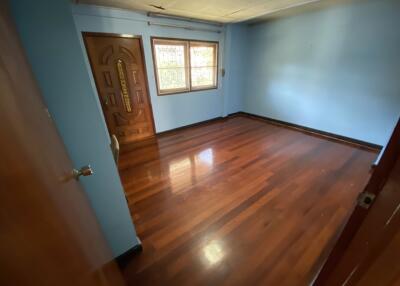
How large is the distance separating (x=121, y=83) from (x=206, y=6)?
5.92 ft

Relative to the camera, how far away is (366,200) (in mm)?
530

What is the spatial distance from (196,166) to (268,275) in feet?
5.15

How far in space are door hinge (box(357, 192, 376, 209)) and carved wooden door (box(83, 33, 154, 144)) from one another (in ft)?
10.8

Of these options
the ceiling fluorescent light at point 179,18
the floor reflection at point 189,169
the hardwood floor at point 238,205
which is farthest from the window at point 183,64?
the floor reflection at point 189,169

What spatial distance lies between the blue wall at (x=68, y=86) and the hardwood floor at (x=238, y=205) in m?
0.67

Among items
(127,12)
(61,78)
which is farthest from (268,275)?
(127,12)

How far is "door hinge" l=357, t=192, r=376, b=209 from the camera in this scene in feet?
1.70

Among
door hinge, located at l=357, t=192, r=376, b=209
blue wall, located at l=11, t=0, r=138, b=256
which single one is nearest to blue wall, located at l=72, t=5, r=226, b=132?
blue wall, located at l=11, t=0, r=138, b=256

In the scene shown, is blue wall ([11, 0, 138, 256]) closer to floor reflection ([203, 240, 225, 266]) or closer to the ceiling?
floor reflection ([203, 240, 225, 266])

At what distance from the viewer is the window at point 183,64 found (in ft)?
10.8

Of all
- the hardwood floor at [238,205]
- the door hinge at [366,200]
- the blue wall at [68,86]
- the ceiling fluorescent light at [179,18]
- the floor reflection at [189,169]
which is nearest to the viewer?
the door hinge at [366,200]

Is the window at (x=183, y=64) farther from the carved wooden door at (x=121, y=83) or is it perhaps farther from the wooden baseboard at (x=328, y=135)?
the wooden baseboard at (x=328, y=135)

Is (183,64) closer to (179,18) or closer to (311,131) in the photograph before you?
(179,18)

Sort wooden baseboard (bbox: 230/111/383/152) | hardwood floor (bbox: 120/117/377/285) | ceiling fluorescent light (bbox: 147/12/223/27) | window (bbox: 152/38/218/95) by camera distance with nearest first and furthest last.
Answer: hardwood floor (bbox: 120/117/377/285), ceiling fluorescent light (bbox: 147/12/223/27), wooden baseboard (bbox: 230/111/383/152), window (bbox: 152/38/218/95)
